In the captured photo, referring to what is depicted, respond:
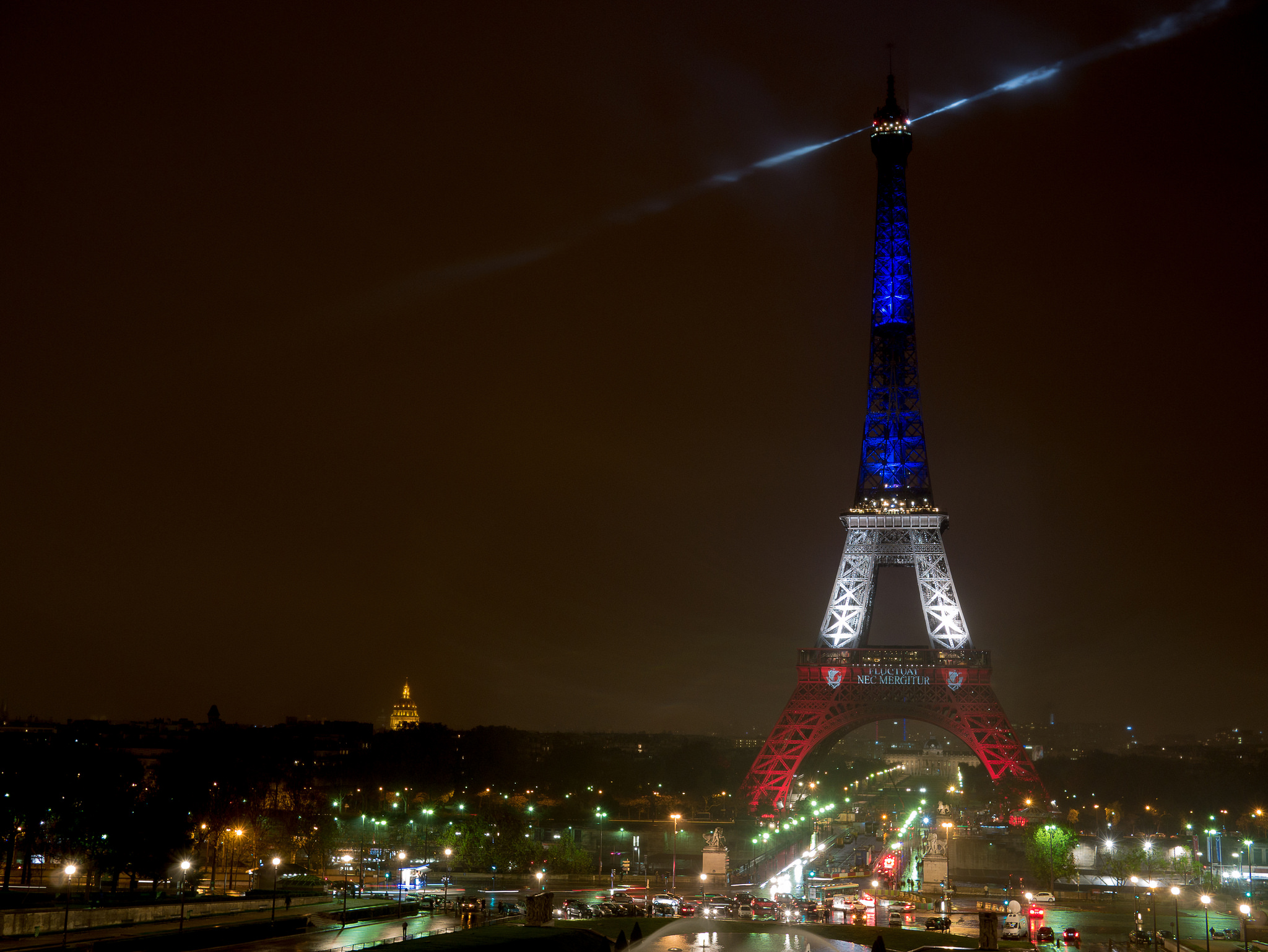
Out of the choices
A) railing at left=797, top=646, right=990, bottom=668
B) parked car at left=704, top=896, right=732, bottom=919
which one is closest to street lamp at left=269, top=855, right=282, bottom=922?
parked car at left=704, top=896, right=732, bottom=919

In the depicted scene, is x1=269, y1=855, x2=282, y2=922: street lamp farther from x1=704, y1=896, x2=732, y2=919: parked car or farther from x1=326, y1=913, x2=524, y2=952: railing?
x1=704, y1=896, x2=732, y2=919: parked car

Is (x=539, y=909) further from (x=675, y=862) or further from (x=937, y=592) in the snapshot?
(x=937, y=592)

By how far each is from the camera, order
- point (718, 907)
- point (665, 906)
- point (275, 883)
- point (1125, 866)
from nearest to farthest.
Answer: point (665, 906)
point (718, 907)
point (275, 883)
point (1125, 866)

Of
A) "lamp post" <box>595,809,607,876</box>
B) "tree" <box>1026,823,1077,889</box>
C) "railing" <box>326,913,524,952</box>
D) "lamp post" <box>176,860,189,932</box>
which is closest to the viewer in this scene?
"railing" <box>326,913,524,952</box>

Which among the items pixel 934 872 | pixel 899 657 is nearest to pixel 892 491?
pixel 899 657

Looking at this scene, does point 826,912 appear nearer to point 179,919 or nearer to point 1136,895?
point 1136,895

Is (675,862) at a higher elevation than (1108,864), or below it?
below

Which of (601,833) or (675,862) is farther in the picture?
(601,833)

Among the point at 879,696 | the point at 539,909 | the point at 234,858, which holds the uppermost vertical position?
the point at 879,696
